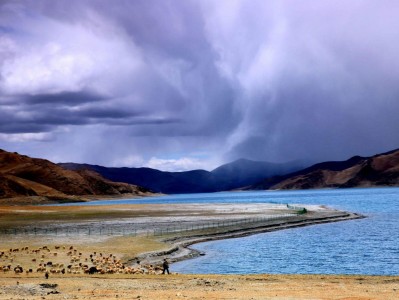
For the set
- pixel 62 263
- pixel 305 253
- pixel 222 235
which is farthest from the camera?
pixel 222 235

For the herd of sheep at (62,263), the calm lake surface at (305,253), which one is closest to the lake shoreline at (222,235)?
the calm lake surface at (305,253)

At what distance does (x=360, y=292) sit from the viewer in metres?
26.1

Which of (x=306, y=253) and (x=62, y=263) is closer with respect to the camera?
(x=62, y=263)

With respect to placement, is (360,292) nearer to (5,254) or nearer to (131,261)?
(131,261)

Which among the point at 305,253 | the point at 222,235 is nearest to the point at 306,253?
the point at 305,253

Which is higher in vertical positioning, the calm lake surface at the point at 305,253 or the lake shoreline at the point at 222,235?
the lake shoreline at the point at 222,235

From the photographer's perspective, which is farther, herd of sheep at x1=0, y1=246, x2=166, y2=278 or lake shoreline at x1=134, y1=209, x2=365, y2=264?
lake shoreline at x1=134, y1=209, x2=365, y2=264

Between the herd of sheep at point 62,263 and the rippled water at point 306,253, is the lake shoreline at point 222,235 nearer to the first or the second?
the rippled water at point 306,253

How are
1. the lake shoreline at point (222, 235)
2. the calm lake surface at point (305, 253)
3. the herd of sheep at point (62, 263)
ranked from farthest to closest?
the lake shoreline at point (222, 235)
the calm lake surface at point (305, 253)
the herd of sheep at point (62, 263)

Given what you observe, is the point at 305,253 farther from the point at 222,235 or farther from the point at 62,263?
the point at 62,263

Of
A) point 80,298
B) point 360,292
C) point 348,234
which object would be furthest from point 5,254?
point 348,234

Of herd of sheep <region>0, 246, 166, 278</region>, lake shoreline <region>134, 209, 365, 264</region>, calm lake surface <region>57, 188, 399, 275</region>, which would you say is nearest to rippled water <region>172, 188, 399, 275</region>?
calm lake surface <region>57, 188, 399, 275</region>

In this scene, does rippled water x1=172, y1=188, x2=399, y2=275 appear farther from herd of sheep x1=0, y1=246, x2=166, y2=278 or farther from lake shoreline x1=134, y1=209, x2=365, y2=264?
herd of sheep x1=0, y1=246, x2=166, y2=278

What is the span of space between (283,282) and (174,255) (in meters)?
21.0
